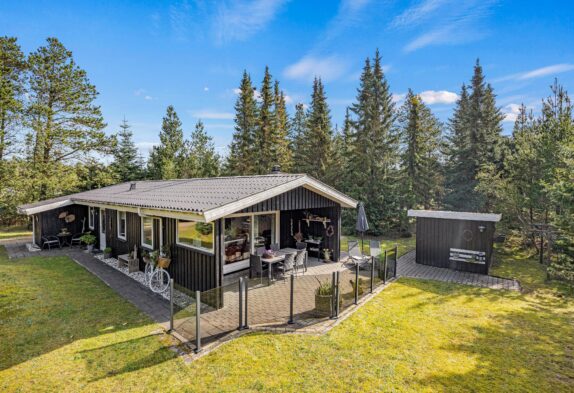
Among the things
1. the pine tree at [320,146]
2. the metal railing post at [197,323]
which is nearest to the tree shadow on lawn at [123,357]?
the metal railing post at [197,323]

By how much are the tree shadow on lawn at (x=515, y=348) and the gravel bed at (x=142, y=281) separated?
18.9ft

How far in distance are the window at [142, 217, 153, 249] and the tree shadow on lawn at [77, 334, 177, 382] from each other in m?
4.91

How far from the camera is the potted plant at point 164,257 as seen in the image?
8.75m

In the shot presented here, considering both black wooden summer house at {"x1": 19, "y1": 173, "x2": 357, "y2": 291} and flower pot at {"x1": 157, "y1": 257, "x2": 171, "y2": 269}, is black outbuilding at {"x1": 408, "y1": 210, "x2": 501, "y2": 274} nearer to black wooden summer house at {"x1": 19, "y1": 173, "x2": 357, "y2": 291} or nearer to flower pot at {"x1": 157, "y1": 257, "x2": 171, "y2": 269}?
black wooden summer house at {"x1": 19, "y1": 173, "x2": 357, "y2": 291}

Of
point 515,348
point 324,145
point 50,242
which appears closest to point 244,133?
point 324,145

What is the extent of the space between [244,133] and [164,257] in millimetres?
21127

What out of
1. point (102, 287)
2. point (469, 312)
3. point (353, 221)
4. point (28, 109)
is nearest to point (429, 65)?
point (353, 221)

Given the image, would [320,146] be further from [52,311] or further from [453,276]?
[52,311]

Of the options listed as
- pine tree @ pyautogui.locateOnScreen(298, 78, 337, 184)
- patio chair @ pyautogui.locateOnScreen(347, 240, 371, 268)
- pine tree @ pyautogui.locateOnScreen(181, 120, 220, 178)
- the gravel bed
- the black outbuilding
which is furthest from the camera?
pine tree @ pyautogui.locateOnScreen(181, 120, 220, 178)

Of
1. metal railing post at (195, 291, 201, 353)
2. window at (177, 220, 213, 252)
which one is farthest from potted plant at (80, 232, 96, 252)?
metal railing post at (195, 291, 201, 353)

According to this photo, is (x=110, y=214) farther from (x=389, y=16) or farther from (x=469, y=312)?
(x=389, y=16)

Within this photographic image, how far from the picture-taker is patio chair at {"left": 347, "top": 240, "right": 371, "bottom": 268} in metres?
11.3

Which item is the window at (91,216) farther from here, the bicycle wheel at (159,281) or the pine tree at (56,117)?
the pine tree at (56,117)

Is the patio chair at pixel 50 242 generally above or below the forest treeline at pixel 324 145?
below
